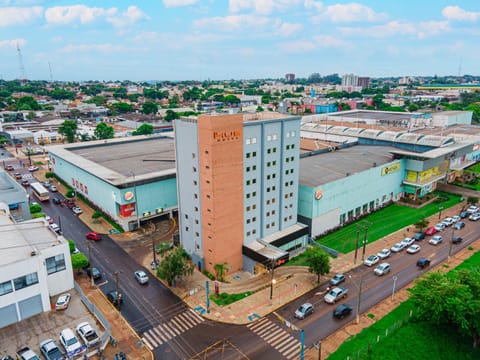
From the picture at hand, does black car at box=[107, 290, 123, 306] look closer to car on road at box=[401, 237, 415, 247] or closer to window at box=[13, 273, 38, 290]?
window at box=[13, 273, 38, 290]

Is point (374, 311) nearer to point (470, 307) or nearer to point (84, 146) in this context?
point (470, 307)

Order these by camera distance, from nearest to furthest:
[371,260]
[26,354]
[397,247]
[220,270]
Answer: [26,354], [220,270], [371,260], [397,247]

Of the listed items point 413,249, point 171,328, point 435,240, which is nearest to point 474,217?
point 435,240

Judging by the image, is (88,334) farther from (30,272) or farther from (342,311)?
(342,311)

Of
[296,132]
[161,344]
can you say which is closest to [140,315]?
[161,344]

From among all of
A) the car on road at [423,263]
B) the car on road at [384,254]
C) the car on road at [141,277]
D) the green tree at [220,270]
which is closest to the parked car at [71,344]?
the car on road at [141,277]

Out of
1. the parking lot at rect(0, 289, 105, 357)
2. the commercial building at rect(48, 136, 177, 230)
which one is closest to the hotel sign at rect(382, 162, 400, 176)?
the commercial building at rect(48, 136, 177, 230)

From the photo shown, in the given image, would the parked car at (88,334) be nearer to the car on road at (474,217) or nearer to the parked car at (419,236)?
the parked car at (419,236)
